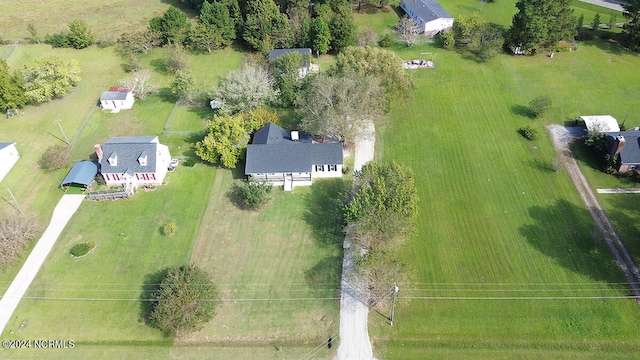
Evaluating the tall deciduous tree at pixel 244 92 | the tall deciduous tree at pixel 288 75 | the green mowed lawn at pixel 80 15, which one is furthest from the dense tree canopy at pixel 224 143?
the green mowed lawn at pixel 80 15

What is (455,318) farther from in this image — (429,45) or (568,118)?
(429,45)

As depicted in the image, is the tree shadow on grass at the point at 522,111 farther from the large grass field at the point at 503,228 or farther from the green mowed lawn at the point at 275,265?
the green mowed lawn at the point at 275,265

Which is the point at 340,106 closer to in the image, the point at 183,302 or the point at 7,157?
the point at 183,302

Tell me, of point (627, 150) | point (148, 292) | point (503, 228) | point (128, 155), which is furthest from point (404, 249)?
point (128, 155)

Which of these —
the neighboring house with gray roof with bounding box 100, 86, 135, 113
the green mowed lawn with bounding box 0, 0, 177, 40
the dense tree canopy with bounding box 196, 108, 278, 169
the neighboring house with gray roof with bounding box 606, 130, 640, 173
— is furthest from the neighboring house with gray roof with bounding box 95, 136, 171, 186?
the neighboring house with gray roof with bounding box 606, 130, 640, 173

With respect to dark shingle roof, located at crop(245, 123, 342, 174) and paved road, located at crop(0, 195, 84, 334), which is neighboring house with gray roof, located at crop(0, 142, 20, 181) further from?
dark shingle roof, located at crop(245, 123, 342, 174)
